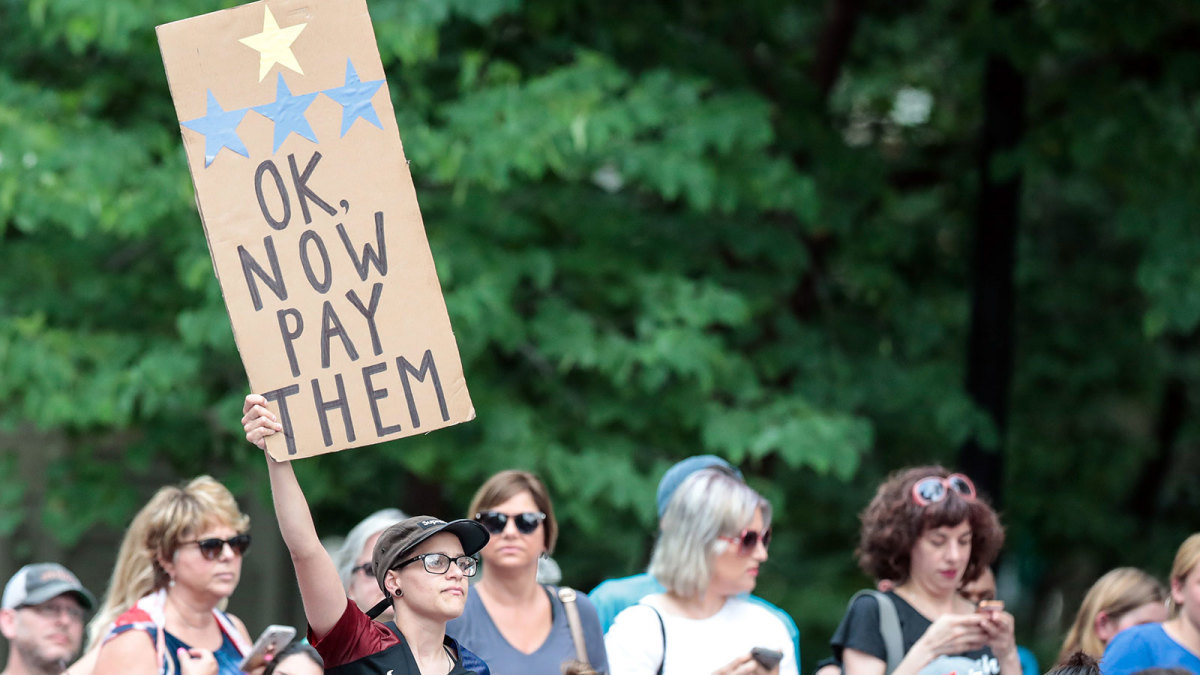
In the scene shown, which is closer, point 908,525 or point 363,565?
point 908,525

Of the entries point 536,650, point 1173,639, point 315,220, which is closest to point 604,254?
point 536,650

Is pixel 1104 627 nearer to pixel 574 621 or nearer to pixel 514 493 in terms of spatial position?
pixel 574 621

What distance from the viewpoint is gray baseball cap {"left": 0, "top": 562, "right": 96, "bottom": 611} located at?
4266mm

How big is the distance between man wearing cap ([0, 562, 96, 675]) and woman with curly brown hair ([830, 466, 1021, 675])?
7.67ft

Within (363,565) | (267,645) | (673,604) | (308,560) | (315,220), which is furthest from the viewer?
(363,565)

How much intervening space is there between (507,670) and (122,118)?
3986mm

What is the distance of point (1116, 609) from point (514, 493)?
82.2 inches

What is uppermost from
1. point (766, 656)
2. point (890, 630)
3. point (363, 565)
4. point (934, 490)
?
point (363, 565)

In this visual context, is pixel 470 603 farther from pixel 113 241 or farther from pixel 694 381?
pixel 113 241

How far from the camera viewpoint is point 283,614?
416 inches

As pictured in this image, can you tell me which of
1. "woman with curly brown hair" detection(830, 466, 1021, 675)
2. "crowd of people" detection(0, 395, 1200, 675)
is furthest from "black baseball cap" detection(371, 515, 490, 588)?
"woman with curly brown hair" detection(830, 466, 1021, 675)

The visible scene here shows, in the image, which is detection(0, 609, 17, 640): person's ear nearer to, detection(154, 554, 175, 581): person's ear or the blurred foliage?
detection(154, 554, 175, 581): person's ear

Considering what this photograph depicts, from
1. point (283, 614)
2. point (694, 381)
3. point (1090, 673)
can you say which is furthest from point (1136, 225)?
point (283, 614)

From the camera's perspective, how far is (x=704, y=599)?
399cm
